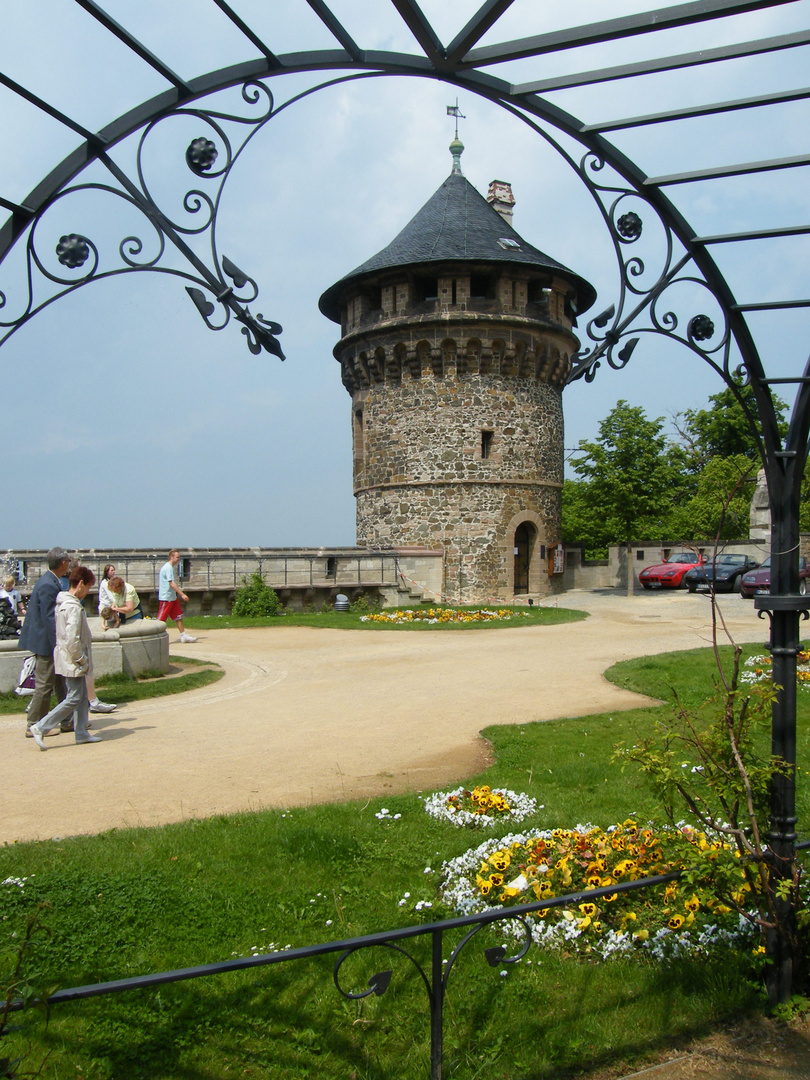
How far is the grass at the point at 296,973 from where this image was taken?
10.2 ft

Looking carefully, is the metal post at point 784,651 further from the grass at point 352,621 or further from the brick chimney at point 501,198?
the brick chimney at point 501,198

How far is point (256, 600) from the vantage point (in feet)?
72.2

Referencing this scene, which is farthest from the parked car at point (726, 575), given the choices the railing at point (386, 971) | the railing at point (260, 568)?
the railing at point (386, 971)

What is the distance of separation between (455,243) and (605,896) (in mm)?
24656

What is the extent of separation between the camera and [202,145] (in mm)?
3016

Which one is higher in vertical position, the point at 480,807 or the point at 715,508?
the point at 715,508

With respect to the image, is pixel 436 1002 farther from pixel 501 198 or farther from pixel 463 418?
pixel 501 198

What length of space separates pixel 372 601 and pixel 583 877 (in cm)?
2101

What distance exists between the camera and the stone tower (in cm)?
2559

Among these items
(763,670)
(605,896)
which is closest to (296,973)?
(605,896)

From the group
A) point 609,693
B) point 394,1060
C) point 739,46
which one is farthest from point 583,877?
point 609,693

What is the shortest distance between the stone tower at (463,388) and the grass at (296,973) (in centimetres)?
2110

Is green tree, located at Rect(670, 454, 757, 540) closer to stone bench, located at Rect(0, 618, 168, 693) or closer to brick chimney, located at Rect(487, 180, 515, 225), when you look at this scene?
brick chimney, located at Rect(487, 180, 515, 225)

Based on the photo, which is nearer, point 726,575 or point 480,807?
point 480,807
